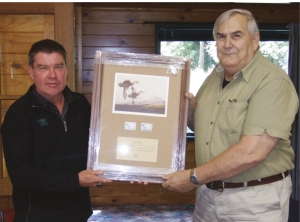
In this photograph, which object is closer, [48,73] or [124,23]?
[48,73]

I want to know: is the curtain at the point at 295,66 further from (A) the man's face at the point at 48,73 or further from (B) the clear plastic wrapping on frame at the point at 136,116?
(A) the man's face at the point at 48,73

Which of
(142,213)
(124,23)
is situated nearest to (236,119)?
(142,213)

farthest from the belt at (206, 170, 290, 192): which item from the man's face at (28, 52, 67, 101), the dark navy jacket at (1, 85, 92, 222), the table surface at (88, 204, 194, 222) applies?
the table surface at (88, 204, 194, 222)

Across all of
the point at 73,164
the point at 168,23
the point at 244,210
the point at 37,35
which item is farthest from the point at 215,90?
the point at 168,23

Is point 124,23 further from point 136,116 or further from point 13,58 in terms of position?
point 136,116

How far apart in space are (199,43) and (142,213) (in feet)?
7.08

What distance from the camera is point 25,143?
1.65 m

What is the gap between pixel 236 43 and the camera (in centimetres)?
164

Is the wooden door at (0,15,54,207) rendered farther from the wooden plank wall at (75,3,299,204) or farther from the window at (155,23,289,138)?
the window at (155,23,289,138)

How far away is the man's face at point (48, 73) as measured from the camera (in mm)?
1716

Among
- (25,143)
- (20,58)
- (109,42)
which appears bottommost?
(25,143)

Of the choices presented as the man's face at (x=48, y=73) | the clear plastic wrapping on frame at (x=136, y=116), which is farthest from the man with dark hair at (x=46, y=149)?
the clear plastic wrapping on frame at (x=136, y=116)

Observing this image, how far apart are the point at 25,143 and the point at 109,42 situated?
3.20 meters

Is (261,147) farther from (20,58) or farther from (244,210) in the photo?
(20,58)
